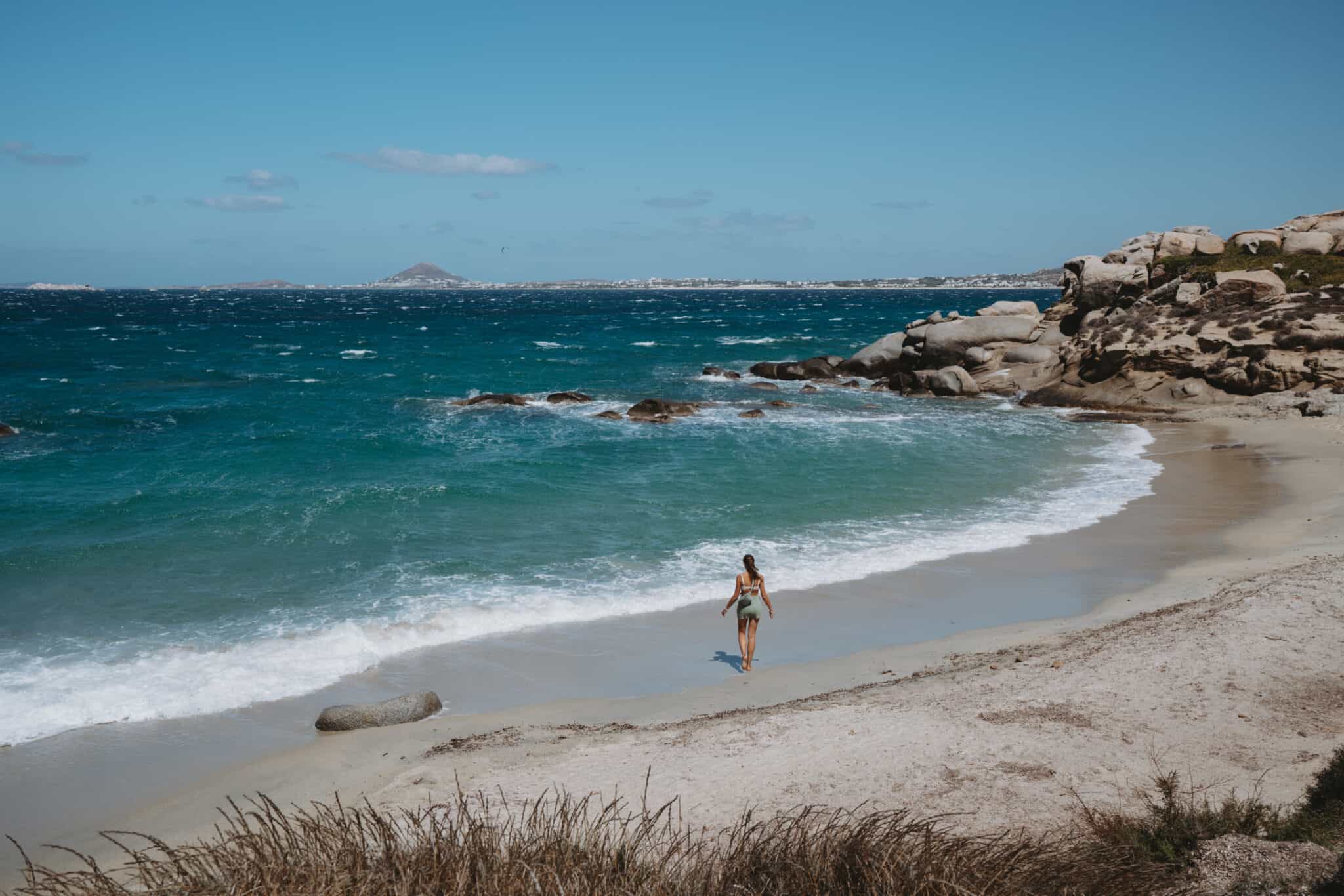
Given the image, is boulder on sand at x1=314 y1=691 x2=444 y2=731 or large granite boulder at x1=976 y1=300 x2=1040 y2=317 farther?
large granite boulder at x1=976 y1=300 x2=1040 y2=317

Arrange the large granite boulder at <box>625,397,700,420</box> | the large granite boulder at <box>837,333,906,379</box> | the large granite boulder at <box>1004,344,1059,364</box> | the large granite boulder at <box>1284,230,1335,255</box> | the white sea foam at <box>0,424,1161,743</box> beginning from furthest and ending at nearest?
the large granite boulder at <box>837,333,906,379</box>
the large granite boulder at <box>1004,344,1059,364</box>
the large granite boulder at <box>1284,230,1335,255</box>
the large granite boulder at <box>625,397,700,420</box>
the white sea foam at <box>0,424,1161,743</box>

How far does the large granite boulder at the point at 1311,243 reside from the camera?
3634 centimetres

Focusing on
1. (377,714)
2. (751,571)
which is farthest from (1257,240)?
(377,714)

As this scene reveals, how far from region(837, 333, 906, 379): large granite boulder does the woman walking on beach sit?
33.9 m

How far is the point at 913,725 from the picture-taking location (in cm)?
827

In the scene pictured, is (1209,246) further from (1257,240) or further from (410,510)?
(410,510)

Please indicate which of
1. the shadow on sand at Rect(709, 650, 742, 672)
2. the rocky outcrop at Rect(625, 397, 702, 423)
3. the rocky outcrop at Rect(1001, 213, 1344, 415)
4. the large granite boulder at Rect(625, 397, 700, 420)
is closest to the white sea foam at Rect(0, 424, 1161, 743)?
the shadow on sand at Rect(709, 650, 742, 672)

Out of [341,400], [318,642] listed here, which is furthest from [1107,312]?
[318,642]

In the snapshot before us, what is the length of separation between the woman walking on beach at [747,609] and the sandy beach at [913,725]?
315 millimetres

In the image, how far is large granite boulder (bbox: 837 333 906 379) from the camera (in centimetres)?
4369

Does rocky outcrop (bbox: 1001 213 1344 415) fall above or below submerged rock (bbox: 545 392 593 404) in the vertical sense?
above

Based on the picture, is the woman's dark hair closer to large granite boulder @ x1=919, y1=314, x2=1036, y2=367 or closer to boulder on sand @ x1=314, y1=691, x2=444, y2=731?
boulder on sand @ x1=314, y1=691, x2=444, y2=731

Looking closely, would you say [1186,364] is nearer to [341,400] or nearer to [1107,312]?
[1107,312]

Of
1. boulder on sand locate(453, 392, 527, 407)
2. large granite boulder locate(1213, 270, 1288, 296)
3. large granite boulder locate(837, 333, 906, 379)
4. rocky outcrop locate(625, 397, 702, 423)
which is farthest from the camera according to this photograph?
large granite boulder locate(837, 333, 906, 379)
